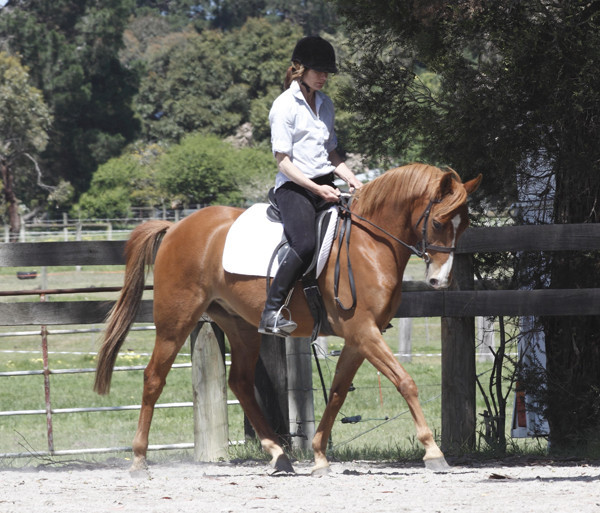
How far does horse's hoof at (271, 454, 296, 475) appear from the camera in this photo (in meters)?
6.02

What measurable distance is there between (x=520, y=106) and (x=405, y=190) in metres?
1.41

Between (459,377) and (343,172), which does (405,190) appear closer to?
(343,172)

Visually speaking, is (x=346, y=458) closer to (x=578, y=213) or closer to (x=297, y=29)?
(x=578, y=213)

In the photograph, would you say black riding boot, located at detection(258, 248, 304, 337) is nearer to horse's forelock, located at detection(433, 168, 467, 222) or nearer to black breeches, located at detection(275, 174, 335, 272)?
black breeches, located at detection(275, 174, 335, 272)

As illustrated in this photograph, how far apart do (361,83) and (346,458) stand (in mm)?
2879

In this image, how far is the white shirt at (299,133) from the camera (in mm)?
5875

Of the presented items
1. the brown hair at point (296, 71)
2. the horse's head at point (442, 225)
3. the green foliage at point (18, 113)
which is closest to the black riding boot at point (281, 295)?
the horse's head at point (442, 225)

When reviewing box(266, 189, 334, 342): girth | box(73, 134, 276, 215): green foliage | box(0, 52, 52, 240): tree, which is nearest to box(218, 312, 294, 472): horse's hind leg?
box(266, 189, 334, 342): girth

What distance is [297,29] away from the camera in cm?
7738

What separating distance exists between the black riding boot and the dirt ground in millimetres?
906

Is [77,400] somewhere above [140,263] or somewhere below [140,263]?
below

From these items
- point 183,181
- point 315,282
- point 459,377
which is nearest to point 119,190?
point 183,181

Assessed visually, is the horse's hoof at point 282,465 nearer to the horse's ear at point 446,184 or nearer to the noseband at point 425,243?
the noseband at point 425,243

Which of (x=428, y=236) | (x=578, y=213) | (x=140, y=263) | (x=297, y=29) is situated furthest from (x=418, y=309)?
(x=297, y=29)
